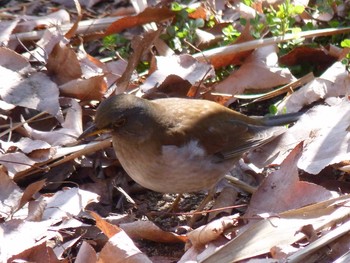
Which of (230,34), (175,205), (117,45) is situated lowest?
(175,205)

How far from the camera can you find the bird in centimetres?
561

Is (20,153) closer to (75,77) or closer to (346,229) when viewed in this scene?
(75,77)

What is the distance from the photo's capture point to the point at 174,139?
5688mm

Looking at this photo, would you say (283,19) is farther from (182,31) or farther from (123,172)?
(123,172)

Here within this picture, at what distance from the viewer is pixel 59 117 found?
251 inches

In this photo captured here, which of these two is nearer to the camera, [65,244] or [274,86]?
[65,244]

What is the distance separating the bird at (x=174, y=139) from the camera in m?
5.61

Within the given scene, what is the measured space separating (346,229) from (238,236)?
618 mm

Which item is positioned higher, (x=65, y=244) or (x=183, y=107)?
(x=183, y=107)

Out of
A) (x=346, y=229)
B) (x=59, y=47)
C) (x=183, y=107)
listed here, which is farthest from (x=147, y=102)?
(x=346, y=229)

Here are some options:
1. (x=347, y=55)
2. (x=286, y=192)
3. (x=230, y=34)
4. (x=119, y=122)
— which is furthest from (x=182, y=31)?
(x=286, y=192)

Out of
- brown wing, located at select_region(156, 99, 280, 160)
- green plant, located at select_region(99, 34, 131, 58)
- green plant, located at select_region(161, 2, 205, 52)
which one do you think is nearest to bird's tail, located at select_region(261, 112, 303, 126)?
brown wing, located at select_region(156, 99, 280, 160)

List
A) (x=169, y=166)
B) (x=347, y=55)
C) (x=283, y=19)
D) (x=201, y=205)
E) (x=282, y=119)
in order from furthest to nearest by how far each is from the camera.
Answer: (x=283, y=19) → (x=347, y=55) → (x=282, y=119) → (x=201, y=205) → (x=169, y=166)

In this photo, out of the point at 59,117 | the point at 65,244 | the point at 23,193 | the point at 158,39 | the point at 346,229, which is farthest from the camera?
the point at 158,39
